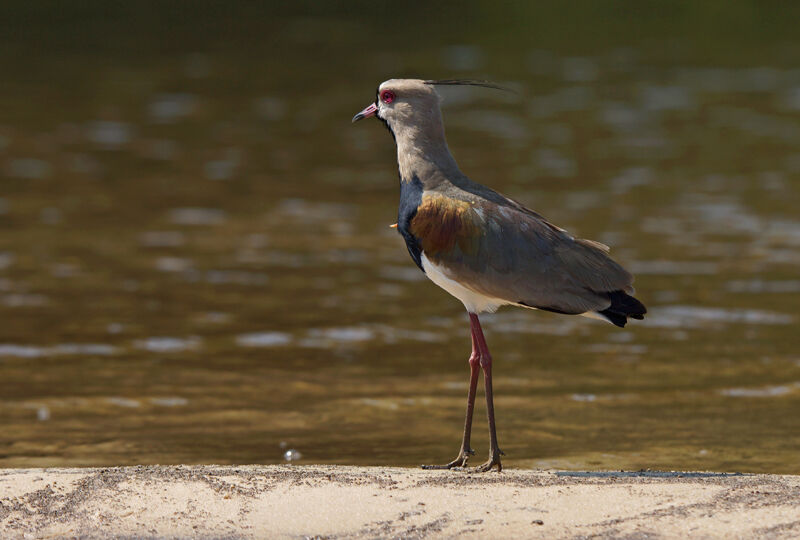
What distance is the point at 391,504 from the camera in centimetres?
618

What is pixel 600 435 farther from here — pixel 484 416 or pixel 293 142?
pixel 293 142

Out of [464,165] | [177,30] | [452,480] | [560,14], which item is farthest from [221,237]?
[560,14]

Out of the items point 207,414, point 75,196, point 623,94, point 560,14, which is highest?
point 560,14

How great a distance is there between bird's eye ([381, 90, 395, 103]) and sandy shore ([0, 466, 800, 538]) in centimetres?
189

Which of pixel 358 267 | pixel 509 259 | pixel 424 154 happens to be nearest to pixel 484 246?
pixel 509 259

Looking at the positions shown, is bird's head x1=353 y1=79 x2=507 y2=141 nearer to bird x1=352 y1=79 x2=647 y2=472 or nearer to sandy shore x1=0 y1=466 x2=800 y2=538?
bird x1=352 y1=79 x2=647 y2=472

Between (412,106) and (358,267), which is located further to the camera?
(358,267)

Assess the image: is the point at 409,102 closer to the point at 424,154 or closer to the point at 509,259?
the point at 424,154

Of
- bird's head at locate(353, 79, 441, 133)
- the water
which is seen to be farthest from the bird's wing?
the water

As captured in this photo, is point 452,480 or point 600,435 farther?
point 600,435

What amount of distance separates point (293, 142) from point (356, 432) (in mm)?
12916

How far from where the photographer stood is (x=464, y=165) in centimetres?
1909

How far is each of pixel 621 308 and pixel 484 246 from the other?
738mm

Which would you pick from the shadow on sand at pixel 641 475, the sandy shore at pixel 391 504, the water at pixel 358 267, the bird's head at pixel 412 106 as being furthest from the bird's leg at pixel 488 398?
the water at pixel 358 267
